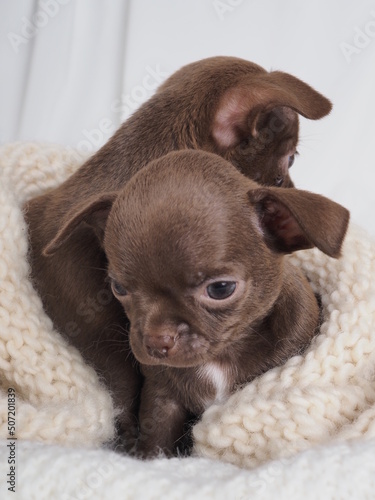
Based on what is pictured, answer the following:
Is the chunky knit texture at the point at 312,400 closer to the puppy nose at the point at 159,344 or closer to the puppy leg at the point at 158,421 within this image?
the puppy leg at the point at 158,421

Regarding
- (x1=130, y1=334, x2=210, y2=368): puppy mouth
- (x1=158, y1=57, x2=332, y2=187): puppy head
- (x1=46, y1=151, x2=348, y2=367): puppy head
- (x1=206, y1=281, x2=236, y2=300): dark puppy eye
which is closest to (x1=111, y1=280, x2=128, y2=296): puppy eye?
(x1=46, y1=151, x2=348, y2=367): puppy head

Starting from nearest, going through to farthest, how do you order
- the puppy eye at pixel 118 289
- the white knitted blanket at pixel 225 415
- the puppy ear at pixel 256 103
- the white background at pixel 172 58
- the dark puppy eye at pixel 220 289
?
the white knitted blanket at pixel 225 415 < the dark puppy eye at pixel 220 289 < the puppy eye at pixel 118 289 < the puppy ear at pixel 256 103 < the white background at pixel 172 58

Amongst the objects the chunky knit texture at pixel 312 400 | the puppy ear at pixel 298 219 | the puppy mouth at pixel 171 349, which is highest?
the puppy ear at pixel 298 219

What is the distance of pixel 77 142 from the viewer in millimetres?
4027

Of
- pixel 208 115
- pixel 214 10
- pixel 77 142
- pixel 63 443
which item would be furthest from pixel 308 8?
pixel 63 443

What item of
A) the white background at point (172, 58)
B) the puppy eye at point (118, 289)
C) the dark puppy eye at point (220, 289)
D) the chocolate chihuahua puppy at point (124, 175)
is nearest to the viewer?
the dark puppy eye at point (220, 289)

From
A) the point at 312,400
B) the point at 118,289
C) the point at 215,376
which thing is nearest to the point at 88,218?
the point at 118,289

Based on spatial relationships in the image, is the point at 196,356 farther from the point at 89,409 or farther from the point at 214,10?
the point at 214,10

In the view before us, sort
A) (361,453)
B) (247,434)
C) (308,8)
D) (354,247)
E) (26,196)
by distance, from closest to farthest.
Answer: (361,453)
(247,434)
(354,247)
(26,196)
(308,8)

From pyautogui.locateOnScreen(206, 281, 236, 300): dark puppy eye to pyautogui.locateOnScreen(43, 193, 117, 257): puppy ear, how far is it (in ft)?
1.14

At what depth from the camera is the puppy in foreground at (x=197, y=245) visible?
6.55 feet

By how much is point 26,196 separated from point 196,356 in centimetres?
97

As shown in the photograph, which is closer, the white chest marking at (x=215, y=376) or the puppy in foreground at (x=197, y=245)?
the puppy in foreground at (x=197, y=245)

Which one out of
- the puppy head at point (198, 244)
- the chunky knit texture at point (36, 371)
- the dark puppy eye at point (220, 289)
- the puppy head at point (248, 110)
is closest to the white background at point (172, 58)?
the puppy head at point (248, 110)
